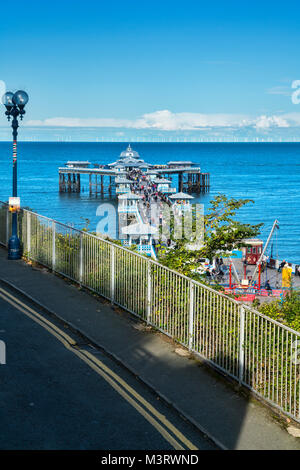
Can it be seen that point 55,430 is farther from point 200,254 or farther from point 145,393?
point 200,254

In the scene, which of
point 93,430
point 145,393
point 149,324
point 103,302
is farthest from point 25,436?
point 103,302

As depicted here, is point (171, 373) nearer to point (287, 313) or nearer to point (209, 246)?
point (287, 313)

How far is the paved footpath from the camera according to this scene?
773 cm

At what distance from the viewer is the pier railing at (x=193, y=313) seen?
8.52 m

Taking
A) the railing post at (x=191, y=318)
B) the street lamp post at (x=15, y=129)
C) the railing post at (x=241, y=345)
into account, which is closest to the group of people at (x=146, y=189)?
the street lamp post at (x=15, y=129)

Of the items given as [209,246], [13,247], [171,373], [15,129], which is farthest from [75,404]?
[15,129]

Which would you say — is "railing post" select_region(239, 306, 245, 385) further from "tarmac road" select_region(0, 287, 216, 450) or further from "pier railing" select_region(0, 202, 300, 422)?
"tarmac road" select_region(0, 287, 216, 450)

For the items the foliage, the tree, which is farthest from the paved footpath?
the tree

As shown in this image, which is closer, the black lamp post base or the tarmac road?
the tarmac road

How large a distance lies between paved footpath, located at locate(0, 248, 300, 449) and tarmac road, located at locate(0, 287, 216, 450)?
0.24 m

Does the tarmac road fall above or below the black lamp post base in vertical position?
below

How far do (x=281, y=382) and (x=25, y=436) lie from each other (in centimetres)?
362

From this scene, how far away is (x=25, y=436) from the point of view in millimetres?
7375
